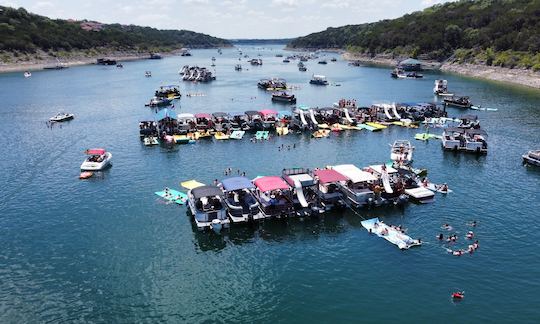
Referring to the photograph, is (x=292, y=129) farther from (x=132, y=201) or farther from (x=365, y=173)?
(x=132, y=201)

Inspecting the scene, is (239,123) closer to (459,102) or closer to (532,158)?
(532,158)

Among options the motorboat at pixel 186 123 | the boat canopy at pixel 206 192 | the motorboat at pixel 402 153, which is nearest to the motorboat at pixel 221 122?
the motorboat at pixel 186 123

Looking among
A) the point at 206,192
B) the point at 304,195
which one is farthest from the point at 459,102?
the point at 206,192

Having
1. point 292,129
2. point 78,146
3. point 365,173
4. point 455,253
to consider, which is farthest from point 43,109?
point 455,253

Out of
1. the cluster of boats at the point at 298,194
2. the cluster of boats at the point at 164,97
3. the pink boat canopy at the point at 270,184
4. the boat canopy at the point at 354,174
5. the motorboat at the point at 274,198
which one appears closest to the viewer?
the cluster of boats at the point at 298,194

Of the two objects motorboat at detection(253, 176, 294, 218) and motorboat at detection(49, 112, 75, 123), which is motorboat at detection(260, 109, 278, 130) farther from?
motorboat at detection(49, 112, 75, 123)

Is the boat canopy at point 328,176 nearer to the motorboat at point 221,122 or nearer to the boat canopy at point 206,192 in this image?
the boat canopy at point 206,192
